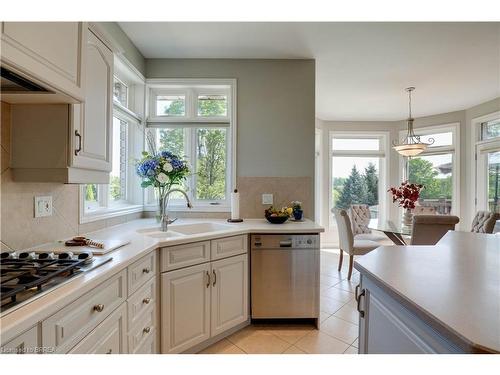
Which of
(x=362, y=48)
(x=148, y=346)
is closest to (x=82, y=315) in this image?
(x=148, y=346)

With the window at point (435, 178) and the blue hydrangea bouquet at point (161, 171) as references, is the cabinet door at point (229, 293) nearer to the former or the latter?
the blue hydrangea bouquet at point (161, 171)

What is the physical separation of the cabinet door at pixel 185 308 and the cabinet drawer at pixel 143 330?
10 cm

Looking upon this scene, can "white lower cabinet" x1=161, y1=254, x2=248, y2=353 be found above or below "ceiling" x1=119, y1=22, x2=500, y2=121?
below

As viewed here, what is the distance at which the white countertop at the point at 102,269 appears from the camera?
0.69 m

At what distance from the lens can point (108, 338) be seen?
3.60ft

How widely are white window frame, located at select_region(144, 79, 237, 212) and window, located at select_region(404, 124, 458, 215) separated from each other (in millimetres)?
4219

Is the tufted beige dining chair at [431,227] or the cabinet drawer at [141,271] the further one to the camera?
the tufted beige dining chair at [431,227]

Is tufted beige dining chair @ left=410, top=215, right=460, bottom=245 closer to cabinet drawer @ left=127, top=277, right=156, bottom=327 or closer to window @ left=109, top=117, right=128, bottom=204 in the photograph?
cabinet drawer @ left=127, top=277, right=156, bottom=327

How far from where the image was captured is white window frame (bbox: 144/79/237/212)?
8.98ft

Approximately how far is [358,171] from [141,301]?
16.3 ft

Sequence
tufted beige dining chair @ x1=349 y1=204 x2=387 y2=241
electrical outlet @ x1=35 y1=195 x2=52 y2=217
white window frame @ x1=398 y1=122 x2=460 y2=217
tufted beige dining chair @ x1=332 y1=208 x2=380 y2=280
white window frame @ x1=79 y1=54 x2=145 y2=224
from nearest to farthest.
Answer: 1. electrical outlet @ x1=35 y1=195 x2=52 y2=217
2. white window frame @ x1=79 y1=54 x2=145 y2=224
3. tufted beige dining chair @ x1=332 y1=208 x2=380 y2=280
4. tufted beige dining chair @ x1=349 y1=204 x2=387 y2=241
5. white window frame @ x1=398 y1=122 x2=460 y2=217

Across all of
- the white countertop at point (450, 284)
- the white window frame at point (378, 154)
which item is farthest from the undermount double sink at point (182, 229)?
the white window frame at point (378, 154)

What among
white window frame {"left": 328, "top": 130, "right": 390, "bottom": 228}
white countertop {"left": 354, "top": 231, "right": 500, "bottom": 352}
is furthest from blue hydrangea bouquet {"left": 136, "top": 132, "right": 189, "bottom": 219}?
white window frame {"left": 328, "top": 130, "right": 390, "bottom": 228}

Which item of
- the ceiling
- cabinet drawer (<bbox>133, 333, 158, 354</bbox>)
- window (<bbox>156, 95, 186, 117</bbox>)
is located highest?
the ceiling
